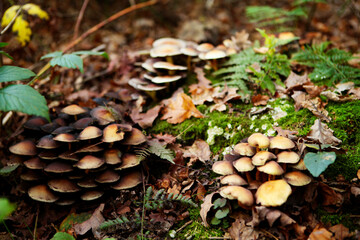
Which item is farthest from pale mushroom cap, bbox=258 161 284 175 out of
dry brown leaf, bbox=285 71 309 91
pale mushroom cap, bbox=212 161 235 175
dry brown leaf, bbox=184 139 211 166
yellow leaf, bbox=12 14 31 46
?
yellow leaf, bbox=12 14 31 46

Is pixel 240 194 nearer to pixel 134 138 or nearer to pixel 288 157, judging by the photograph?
pixel 288 157

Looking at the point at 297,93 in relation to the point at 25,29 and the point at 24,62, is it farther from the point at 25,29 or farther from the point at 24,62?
the point at 24,62

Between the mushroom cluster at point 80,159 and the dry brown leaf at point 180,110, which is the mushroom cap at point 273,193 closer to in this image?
the mushroom cluster at point 80,159

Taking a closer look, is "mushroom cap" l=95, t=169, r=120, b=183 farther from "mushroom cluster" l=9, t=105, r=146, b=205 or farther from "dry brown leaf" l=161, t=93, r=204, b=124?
"dry brown leaf" l=161, t=93, r=204, b=124

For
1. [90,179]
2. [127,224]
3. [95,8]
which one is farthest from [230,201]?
[95,8]

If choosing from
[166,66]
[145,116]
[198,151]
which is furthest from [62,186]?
[166,66]

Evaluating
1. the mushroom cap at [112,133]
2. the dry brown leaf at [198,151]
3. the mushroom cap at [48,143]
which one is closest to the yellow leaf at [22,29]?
the mushroom cap at [48,143]
